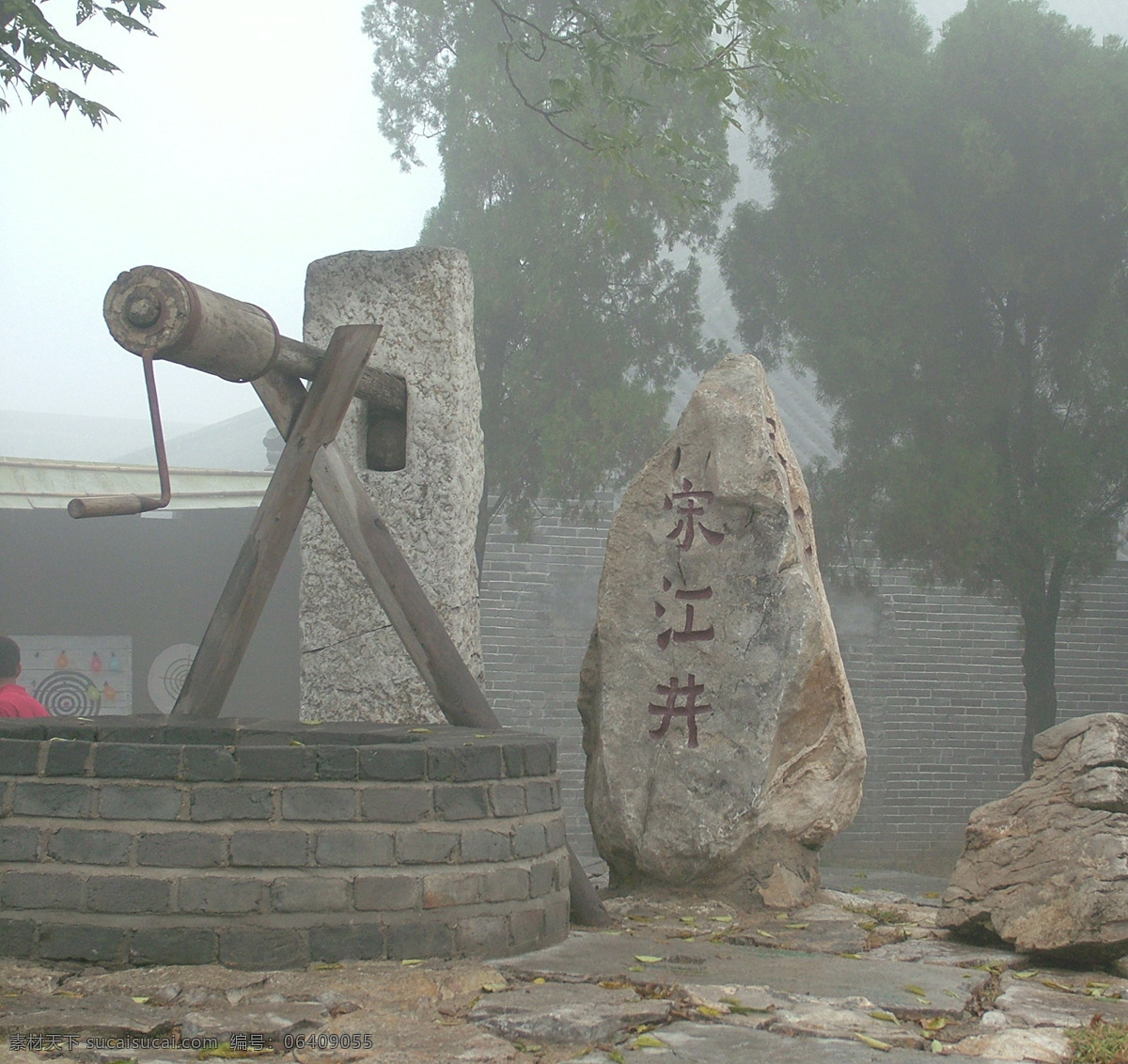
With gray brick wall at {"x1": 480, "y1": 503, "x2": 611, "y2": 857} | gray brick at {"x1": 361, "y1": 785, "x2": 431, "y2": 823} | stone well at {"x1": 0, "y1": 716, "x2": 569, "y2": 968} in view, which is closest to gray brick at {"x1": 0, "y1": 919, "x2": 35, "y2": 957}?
stone well at {"x1": 0, "y1": 716, "x2": 569, "y2": 968}

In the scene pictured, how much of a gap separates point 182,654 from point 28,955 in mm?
7198

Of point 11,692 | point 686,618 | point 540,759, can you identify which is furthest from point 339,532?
point 11,692

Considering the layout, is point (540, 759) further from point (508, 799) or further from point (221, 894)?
point (221, 894)

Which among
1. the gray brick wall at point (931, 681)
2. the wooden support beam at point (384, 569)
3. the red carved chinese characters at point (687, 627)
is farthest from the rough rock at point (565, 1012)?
the gray brick wall at point (931, 681)

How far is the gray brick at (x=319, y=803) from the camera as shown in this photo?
10.9 ft

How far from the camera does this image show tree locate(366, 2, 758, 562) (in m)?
8.96

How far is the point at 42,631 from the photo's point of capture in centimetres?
994

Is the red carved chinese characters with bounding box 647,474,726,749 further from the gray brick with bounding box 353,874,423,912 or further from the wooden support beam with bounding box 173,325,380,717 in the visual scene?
the gray brick with bounding box 353,874,423,912

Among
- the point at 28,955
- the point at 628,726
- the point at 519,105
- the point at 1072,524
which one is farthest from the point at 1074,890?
the point at 519,105

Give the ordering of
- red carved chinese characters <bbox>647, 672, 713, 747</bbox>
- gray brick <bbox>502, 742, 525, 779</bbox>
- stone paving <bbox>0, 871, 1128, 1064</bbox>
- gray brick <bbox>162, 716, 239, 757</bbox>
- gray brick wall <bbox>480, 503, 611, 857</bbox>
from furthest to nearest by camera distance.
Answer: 1. gray brick wall <bbox>480, 503, 611, 857</bbox>
2. red carved chinese characters <bbox>647, 672, 713, 747</bbox>
3. gray brick <bbox>502, 742, 525, 779</bbox>
4. gray brick <bbox>162, 716, 239, 757</bbox>
5. stone paving <bbox>0, 871, 1128, 1064</bbox>

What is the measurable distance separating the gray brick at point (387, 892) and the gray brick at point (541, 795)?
21.1 inches

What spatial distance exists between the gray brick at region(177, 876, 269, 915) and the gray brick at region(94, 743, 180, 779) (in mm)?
290

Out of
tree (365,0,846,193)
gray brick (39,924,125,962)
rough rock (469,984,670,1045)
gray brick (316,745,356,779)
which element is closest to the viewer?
rough rock (469,984,670,1045)

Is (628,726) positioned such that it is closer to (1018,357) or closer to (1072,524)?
(1072,524)
